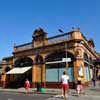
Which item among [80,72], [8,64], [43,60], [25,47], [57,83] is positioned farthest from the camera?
[8,64]

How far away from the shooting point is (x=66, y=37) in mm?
27391

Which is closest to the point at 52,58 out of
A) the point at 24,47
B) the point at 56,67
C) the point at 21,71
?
the point at 56,67

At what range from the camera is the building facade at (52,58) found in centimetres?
2586

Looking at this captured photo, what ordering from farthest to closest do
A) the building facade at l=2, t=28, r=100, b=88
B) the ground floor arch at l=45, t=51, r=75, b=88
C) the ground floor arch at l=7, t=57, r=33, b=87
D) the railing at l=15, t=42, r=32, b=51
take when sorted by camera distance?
the railing at l=15, t=42, r=32, b=51
the ground floor arch at l=7, t=57, r=33, b=87
the ground floor arch at l=45, t=51, r=75, b=88
the building facade at l=2, t=28, r=100, b=88

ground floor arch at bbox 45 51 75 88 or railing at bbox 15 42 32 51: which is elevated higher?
railing at bbox 15 42 32 51

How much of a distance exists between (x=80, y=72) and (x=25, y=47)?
469 inches

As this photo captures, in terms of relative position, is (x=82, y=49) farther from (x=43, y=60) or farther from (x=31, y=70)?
(x=31, y=70)

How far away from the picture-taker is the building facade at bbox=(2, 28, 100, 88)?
25.9m

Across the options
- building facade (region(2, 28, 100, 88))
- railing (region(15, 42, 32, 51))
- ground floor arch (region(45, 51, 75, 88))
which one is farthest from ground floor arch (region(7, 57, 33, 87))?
ground floor arch (region(45, 51, 75, 88))

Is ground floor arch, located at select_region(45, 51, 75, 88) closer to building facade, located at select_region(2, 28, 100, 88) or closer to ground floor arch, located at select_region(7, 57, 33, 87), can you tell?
building facade, located at select_region(2, 28, 100, 88)

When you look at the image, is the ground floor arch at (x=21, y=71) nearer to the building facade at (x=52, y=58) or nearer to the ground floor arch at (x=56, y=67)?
the building facade at (x=52, y=58)

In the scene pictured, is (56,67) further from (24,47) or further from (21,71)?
(24,47)

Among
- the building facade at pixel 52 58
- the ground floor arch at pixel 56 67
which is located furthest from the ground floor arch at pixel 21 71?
the ground floor arch at pixel 56 67

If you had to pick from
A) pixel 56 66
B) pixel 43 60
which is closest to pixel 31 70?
pixel 43 60
